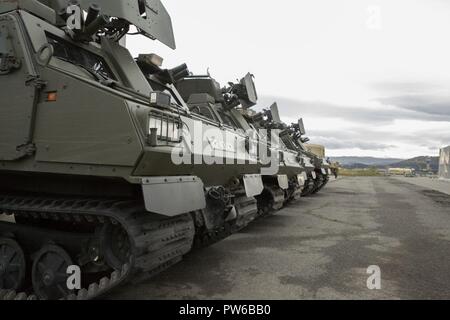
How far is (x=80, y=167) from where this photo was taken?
3.38m

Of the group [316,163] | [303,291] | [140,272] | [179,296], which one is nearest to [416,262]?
[303,291]

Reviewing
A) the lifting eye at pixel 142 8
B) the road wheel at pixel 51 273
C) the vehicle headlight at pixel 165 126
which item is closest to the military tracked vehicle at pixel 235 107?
the lifting eye at pixel 142 8

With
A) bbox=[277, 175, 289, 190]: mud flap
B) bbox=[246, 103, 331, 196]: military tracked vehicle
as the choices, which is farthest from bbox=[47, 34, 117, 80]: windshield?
bbox=[246, 103, 331, 196]: military tracked vehicle

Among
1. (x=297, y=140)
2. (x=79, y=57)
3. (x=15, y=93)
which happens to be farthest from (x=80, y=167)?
(x=297, y=140)

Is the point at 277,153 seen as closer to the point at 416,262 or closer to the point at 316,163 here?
the point at 416,262

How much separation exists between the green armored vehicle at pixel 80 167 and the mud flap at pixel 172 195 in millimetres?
10

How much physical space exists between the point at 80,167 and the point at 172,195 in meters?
0.76

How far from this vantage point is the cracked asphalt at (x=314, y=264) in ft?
A: 13.7

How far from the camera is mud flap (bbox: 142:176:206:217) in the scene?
325 centimetres

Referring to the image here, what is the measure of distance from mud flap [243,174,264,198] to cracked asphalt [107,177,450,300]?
2.78 ft

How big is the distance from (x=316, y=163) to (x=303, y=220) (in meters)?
7.46

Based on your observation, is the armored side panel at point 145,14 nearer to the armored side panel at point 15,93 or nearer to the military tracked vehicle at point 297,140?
the armored side panel at point 15,93

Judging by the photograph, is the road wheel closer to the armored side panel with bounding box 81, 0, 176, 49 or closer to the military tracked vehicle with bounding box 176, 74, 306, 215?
the armored side panel with bounding box 81, 0, 176, 49

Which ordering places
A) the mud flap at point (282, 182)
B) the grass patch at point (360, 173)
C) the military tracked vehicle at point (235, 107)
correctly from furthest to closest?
the grass patch at point (360, 173) → the mud flap at point (282, 182) → the military tracked vehicle at point (235, 107)
